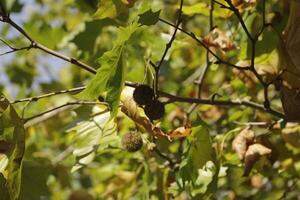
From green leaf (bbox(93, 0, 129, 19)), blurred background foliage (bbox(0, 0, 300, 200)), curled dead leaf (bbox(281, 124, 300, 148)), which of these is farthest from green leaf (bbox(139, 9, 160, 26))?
curled dead leaf (bbox(281, 124, 300, 148))

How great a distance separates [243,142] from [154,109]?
0.46 m

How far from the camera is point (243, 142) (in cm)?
217

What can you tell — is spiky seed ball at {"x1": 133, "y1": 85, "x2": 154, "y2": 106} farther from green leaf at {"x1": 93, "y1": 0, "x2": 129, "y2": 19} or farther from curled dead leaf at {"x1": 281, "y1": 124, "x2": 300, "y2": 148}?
curled dead leaf at {"x1": 281, "y1": 124, "x2": 300, "y2": 148}

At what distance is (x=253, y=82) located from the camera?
2.45 metres

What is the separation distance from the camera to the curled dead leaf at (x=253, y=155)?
206cm

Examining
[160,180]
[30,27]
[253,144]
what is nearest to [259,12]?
[253,144]

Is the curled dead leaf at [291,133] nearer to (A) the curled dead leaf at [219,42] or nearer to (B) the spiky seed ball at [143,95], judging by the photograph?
(A) the curled dead leaf at [219,42]

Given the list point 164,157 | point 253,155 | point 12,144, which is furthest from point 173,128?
point 12,144

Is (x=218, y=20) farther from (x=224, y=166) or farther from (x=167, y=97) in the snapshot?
(x=167, y=97)

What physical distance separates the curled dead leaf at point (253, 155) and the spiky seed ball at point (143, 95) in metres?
0.46

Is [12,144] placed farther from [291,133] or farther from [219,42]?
[291,133]

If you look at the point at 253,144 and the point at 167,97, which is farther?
the point at 253,144

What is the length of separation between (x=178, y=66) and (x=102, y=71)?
2551mm

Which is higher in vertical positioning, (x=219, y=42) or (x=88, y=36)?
(x=88, y=36)
